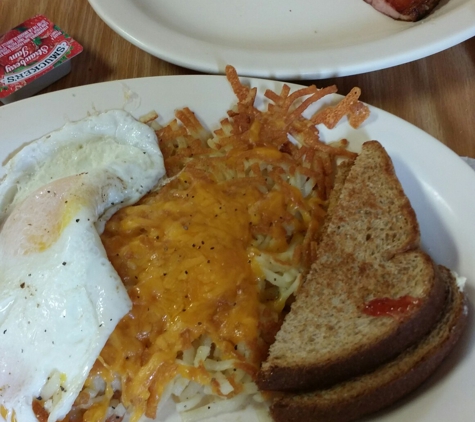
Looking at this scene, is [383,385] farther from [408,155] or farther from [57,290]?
[57,290]

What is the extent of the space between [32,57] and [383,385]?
2623 millimetres

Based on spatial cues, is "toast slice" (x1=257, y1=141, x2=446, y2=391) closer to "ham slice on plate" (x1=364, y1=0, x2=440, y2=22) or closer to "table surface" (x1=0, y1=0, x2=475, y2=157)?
"table surface" (x1=0, y1=0, x2=475, y2=157)

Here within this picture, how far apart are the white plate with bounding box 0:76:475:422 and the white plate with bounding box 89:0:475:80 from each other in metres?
0.21

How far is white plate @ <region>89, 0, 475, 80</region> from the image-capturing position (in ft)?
7.59

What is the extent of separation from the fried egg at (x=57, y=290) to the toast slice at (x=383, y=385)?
762 mm

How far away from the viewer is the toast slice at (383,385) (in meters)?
1.45

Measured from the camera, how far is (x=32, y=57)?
2623mm

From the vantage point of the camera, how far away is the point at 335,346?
1.54 metres

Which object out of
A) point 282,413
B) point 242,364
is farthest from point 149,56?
point 282,413

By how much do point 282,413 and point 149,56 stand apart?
2323mm

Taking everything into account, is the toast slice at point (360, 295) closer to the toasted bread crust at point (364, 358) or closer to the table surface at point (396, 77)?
the toasted bread crust at point (364, 358)

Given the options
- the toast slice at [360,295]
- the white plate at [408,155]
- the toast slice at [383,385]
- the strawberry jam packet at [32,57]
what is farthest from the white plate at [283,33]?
the toast slice at [383,385]

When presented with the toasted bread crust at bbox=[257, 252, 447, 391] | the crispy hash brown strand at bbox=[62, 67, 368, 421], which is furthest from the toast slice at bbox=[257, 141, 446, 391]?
the crispy hash brown strand at bbox=[62, 67, 368, 421]

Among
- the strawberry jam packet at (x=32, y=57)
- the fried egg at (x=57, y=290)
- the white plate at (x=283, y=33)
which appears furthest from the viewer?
the strawberry jam packet at (x=32, y=57)
